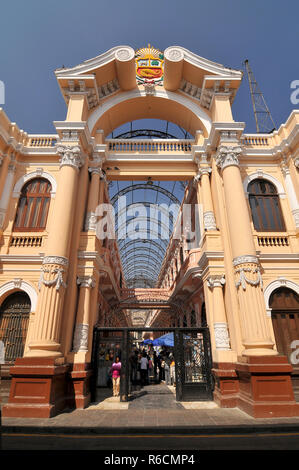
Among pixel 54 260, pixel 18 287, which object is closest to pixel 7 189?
pixel 18 287

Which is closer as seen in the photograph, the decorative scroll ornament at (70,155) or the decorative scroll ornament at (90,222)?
the decorative scroll ornament at (70,155)

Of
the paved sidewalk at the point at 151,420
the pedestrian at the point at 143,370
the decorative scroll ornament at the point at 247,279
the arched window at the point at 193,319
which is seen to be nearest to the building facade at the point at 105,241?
the decorative scroll ornament at the point at 247,279

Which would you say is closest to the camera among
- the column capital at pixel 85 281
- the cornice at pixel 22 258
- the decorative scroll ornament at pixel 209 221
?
the column capital at pixel 85 281

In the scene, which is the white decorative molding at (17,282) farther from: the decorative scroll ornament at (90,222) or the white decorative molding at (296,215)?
the white decorative molding at (296,215)

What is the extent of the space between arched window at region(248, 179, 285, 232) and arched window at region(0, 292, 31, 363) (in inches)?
420

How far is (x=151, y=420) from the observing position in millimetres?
7137

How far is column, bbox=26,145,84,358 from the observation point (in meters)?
8.41

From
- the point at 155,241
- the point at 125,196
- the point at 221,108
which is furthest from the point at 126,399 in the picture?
the point at 155,241

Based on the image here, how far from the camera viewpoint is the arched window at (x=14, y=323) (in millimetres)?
9906

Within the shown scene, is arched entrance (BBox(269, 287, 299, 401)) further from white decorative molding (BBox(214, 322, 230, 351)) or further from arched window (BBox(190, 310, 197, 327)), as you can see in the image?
arched window (BBox(190, 310, 197, 327))

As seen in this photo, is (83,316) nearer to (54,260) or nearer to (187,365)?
(54,260)

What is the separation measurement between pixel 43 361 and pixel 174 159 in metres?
10.6

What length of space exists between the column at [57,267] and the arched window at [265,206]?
826 cm

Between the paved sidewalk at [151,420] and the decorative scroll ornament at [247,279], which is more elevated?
the decorative scroll ornament at [247,279]
